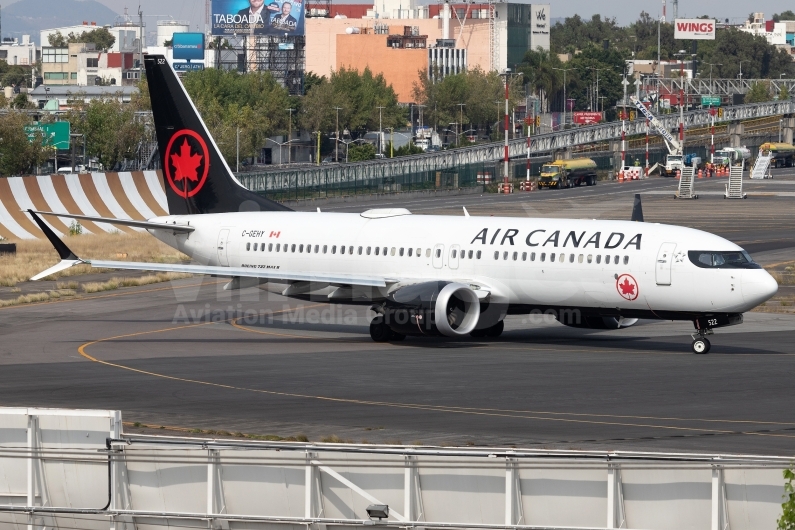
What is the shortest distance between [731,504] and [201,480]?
6787 millimetres

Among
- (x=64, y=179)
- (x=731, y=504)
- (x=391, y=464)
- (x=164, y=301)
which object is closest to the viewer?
(x=731, y=504)

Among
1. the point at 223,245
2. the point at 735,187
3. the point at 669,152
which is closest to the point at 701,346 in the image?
the point at 223,245

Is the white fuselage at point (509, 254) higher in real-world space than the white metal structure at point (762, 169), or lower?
lower

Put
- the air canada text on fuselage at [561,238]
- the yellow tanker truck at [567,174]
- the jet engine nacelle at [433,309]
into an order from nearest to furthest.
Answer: the air canada text on fuselage at [561,238] → the jet engine nacelle at [433,309] → the yellow tanker truck at [567,174]

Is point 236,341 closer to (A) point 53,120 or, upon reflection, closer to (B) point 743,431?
(B) point 743,431

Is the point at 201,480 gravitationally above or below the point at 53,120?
below

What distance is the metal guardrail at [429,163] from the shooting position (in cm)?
11768

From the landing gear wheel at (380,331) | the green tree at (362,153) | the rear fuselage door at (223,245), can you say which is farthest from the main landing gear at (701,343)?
the green tree at (362,153)

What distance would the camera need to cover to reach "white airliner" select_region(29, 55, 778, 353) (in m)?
37.3

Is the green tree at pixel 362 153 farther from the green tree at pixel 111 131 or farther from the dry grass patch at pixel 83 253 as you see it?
the dry grass patch at pixel 83 253

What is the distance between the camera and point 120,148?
13612 centimetres

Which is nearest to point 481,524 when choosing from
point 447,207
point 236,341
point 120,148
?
point 236,341

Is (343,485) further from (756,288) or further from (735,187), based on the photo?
(735,187)

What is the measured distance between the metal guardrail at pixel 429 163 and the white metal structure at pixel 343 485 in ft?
321
